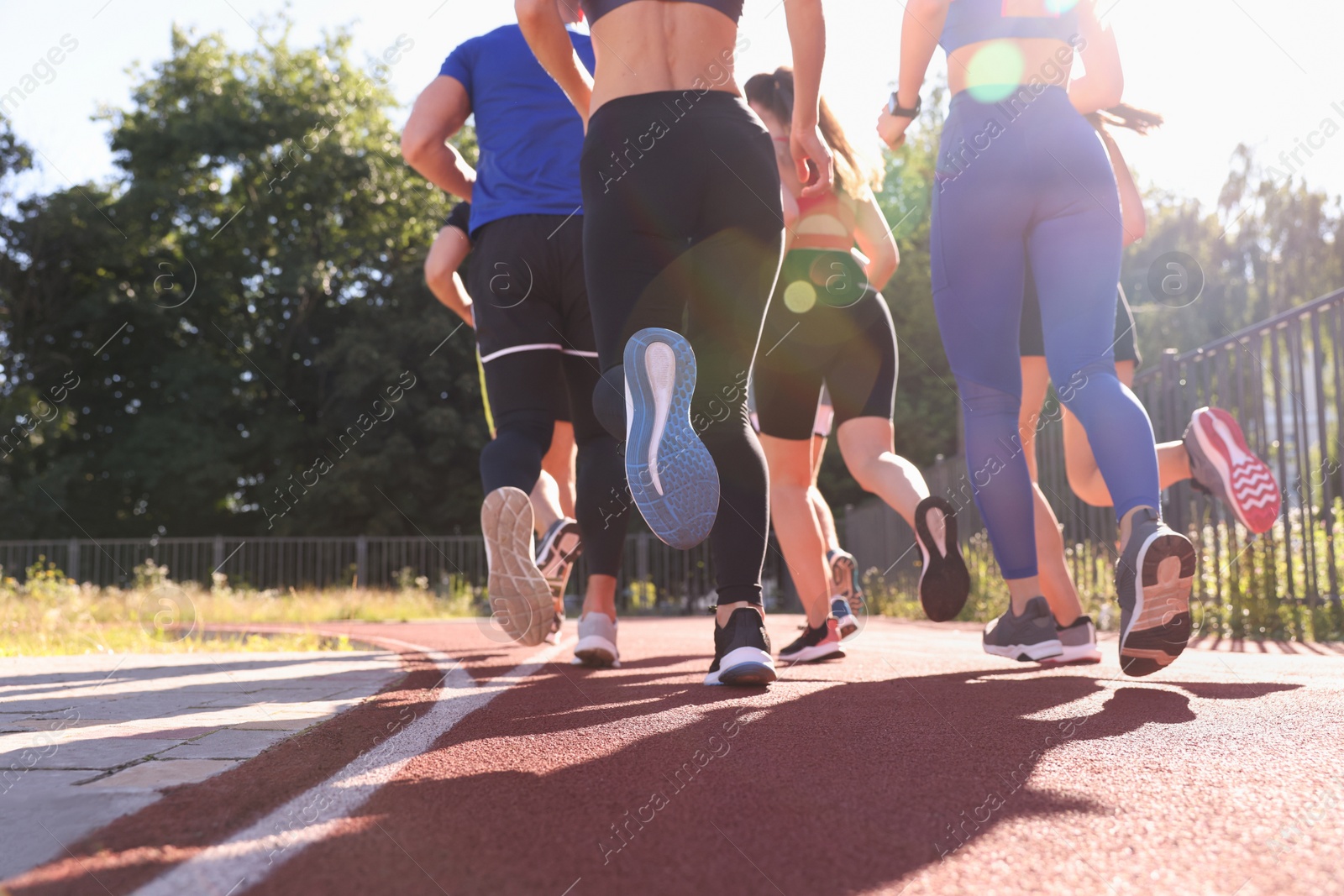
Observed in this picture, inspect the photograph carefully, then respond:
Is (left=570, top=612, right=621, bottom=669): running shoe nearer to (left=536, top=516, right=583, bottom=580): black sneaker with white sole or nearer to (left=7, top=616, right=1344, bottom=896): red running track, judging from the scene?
(left=536, top=516, right=583, bottom=580): black sneaker with white sole

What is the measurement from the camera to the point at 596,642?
3.65 metres

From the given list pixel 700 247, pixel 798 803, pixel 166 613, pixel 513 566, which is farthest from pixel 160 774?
pixel 166 613

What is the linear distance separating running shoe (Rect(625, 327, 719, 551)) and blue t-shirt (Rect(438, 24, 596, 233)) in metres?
1.75

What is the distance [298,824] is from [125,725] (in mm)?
1115

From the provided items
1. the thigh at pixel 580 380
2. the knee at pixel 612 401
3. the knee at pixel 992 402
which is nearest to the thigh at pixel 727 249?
the knee at pixel 612 401

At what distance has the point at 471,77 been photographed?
4.39 meters

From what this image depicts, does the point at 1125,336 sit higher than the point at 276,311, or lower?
lower

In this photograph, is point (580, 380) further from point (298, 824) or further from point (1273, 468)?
point (1273, 468)

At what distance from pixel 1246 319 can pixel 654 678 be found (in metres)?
31.3

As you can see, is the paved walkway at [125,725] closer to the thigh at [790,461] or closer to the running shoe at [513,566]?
the running shoe at [513,566]

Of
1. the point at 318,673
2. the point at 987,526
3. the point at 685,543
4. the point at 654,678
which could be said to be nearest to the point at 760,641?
the point at 685,543

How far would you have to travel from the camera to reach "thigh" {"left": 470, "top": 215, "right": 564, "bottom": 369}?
389 centimetres

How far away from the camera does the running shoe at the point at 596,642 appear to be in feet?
12.0

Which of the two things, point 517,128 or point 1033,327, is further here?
point 517,128
